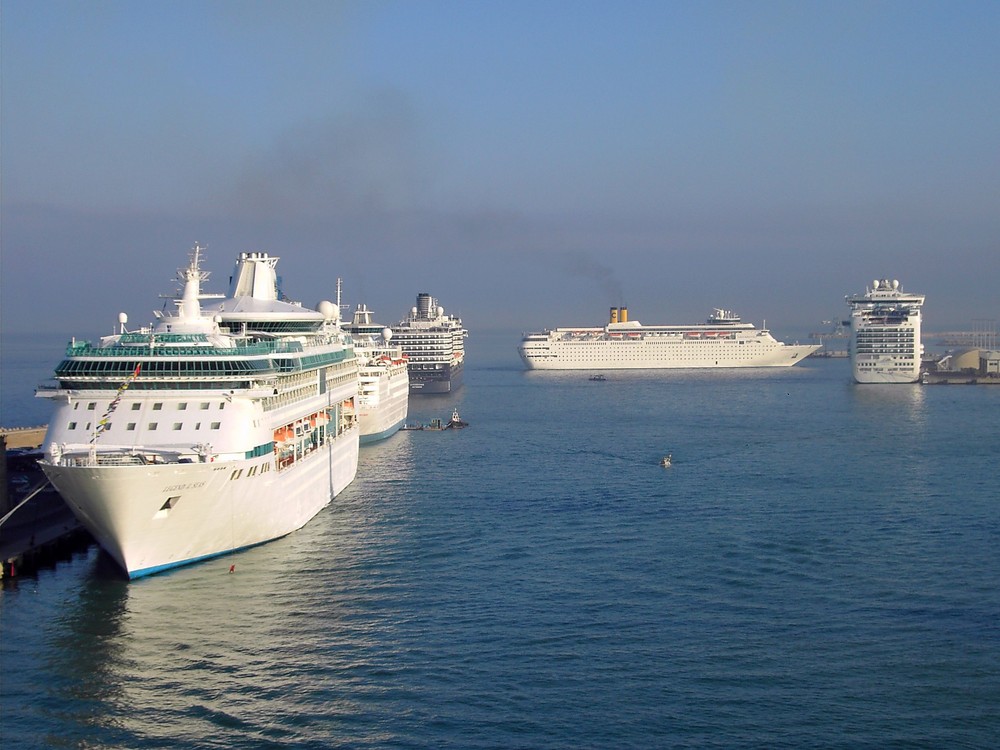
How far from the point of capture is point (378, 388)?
5325 cm

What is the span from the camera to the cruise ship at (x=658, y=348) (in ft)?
409

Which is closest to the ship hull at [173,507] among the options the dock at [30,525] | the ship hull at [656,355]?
the dock at [30,525]

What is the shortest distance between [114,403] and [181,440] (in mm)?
2013

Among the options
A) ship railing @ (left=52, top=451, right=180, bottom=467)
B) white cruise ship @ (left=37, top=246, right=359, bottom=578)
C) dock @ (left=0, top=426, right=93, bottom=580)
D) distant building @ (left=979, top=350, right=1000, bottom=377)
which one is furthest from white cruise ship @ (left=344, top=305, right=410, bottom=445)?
distant building @ (left=979, top=350, right=1000, bottom=377)

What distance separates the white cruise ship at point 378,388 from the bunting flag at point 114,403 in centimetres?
2063

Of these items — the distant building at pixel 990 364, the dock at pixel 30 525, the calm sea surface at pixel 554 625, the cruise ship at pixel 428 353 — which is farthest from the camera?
the distant building at pixel 990 364

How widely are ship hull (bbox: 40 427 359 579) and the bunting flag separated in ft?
5.00

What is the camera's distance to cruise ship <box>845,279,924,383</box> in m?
92.7

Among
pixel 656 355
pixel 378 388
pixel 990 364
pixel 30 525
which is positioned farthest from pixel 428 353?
pixel 30 525

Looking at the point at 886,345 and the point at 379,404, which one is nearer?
the point at 379,404

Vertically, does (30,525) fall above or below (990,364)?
below

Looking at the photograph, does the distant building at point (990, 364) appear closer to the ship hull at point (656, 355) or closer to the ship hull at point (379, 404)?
the ship hull at point (656, 355)

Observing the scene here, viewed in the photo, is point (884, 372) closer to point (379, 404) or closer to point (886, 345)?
point (886, 345)

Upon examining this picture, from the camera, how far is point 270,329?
118 feet
